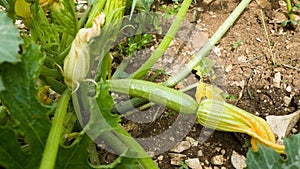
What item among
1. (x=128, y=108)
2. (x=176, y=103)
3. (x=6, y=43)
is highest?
(x=6, y=43)

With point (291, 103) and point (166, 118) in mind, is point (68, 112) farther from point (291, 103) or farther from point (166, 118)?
point (291, 103)

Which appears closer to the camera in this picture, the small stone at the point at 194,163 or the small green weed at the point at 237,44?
the small stone at the point at 194,163

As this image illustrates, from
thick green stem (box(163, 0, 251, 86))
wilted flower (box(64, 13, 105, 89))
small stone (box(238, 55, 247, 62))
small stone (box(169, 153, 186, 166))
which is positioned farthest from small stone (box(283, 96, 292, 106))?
wilted flower (box(64, 13, 105, 89))

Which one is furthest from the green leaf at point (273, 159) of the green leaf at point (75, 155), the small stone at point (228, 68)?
the small stone at point (228, 68)

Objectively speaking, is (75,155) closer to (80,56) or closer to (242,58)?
(80,56)

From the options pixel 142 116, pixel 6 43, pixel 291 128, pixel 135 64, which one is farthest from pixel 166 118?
pixel 6 43

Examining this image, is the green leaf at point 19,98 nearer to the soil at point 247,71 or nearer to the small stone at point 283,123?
the soil at point 247,71
